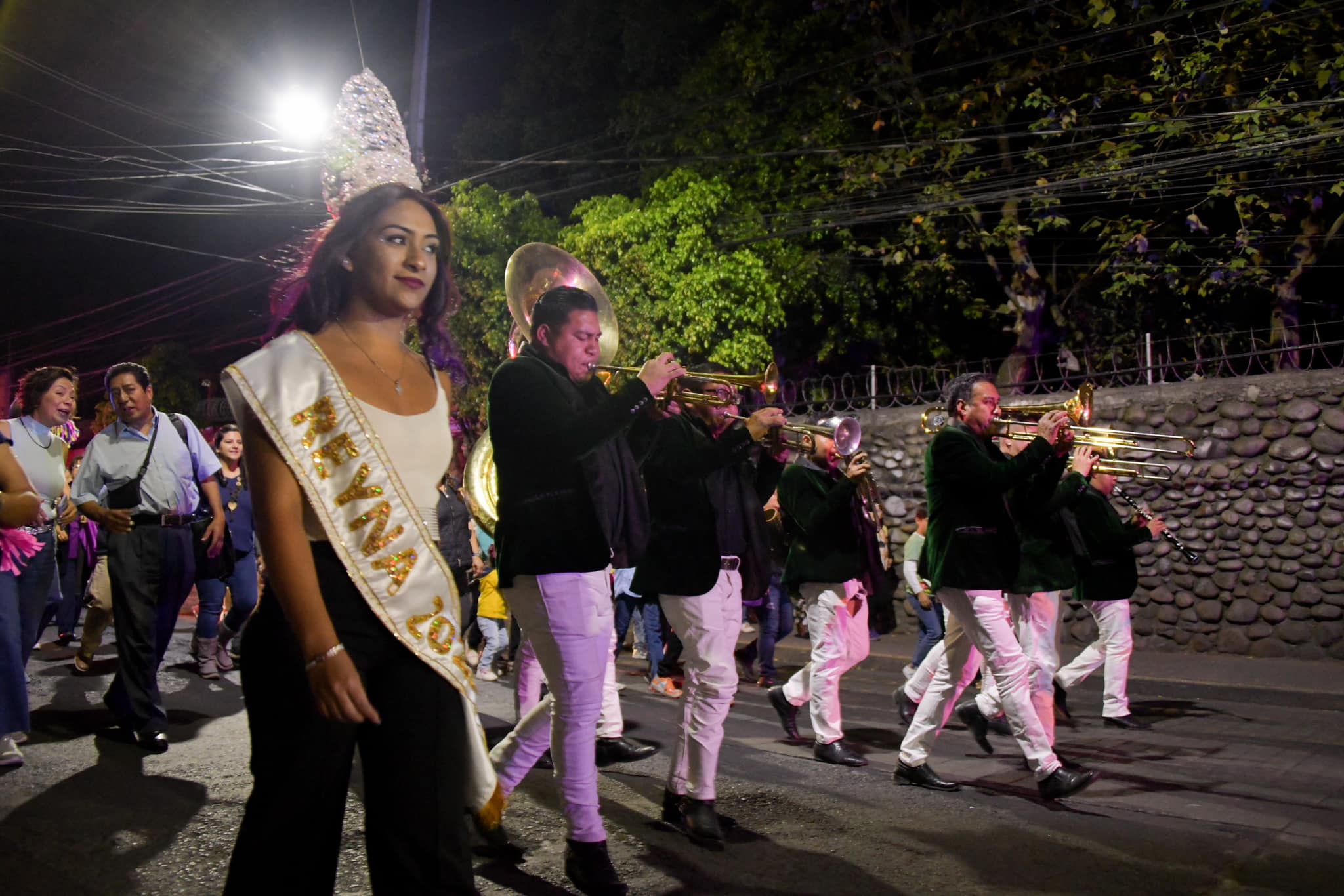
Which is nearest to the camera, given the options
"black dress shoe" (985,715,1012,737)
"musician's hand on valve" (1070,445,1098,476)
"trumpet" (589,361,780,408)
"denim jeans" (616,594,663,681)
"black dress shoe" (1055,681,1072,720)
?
"trumpet" (589,361,780,408)

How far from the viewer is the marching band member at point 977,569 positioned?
18.1ft

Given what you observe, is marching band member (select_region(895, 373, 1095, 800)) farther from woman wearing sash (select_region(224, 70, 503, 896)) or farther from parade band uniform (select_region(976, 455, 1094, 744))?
woman wearing sash (select_region(224, 70, 503, 896))

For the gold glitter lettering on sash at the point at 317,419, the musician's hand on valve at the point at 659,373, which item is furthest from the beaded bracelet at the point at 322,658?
the musician's hand on valve at the point at 659,373

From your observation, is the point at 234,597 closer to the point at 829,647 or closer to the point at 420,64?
the point at 829,647

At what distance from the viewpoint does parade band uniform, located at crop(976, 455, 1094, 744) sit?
21.4 ft

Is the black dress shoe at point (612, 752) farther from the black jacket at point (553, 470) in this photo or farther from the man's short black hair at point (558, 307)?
the man's short black hair at point (558, 307)

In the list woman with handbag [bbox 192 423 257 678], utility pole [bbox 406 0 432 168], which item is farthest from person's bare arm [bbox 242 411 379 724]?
utility pole [bbox 406 0 432 168]

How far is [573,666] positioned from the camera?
4.03 metres

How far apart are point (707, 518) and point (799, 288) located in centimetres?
1444

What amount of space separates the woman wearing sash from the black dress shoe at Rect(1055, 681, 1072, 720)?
678cm

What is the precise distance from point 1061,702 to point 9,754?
22.2 feet

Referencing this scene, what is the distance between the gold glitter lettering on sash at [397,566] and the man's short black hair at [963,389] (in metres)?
4.15

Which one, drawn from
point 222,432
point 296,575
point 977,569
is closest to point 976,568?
point 977,569

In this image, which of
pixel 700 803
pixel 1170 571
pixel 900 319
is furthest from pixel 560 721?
pixel 900 319
